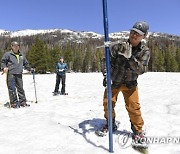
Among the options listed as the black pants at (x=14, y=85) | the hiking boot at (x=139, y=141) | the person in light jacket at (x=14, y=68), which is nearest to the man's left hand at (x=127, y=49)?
the hiking boot at (x=139, y=141)

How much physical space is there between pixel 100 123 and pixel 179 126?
212 cm

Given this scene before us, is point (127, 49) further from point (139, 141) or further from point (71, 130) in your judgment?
point (71, 130)

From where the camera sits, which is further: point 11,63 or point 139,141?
point 11,63

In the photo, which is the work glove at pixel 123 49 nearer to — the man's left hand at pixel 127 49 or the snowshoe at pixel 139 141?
the man's left hand at pixel 127 49

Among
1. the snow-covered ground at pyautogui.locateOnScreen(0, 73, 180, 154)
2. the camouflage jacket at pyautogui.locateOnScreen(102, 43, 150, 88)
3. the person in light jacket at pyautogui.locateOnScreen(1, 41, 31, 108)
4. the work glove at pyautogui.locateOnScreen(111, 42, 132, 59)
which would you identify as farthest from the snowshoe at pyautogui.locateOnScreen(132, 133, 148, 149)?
the person in light jacket at pyautogui.locateOnScreen(1, 41, 31, 108)

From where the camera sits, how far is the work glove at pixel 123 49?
5746 millimetres

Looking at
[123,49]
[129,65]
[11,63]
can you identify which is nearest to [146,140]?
[129,65]

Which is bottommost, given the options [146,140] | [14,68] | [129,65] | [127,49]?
A: [146,140]

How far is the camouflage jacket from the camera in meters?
5.99

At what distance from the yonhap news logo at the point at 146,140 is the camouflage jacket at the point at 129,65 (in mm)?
1221

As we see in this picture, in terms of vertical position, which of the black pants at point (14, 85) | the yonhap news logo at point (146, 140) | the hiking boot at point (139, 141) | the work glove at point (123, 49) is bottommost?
the yonhap news logo at point (146, 140)

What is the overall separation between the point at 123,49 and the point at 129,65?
503mm

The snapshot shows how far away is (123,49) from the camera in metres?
5.89

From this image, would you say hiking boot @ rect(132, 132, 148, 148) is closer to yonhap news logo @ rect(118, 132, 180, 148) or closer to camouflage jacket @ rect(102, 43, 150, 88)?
yonhap news logo @ rect(118, 132, 180, 148)
